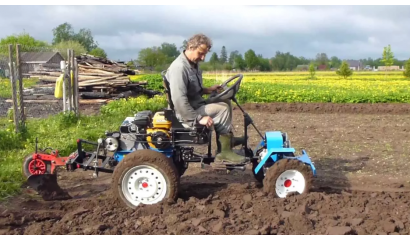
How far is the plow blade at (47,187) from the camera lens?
5.68 m

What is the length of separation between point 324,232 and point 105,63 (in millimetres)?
20183

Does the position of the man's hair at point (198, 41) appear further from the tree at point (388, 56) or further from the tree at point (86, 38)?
the tree at point (86, 38)

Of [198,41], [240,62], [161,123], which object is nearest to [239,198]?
[161,123]

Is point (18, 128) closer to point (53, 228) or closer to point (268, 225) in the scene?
point (53, 228)

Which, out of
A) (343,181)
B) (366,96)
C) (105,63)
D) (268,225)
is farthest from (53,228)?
(105,63)

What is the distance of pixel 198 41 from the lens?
5371 millimetres

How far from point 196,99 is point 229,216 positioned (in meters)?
1.51

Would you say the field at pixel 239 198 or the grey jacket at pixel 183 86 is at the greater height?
the grey jacket at pixel 183 86

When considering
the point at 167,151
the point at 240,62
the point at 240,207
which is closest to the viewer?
the point at 240,207

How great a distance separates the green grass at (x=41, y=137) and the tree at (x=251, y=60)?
67869 millimetres

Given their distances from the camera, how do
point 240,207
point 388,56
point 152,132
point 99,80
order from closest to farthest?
1. point 240,207
2. point 152,132
3. point 99,80
4. point 388,56

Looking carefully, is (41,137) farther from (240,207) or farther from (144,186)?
(240,207)

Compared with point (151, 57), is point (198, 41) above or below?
below

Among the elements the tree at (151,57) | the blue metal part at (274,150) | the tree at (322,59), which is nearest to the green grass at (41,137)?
the blue metal part at (274,150)
